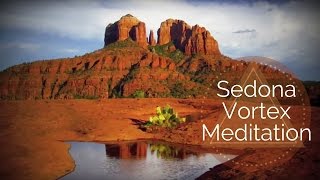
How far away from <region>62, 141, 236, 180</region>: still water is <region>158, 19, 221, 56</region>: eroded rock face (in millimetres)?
84672

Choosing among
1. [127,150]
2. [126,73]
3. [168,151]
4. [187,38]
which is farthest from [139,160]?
[187,38]

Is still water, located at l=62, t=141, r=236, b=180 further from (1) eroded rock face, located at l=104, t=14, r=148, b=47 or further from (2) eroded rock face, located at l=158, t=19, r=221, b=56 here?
(1) eroded rock face, located at l=104, t=14, r=148, b=47

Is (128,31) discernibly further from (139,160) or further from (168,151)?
(139,160)

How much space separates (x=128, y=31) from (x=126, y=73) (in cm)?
2898

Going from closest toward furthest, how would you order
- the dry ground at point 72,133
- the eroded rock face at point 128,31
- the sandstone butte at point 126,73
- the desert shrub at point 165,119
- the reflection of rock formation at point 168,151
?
the dry ground at point 72,133
the reflection of rock formation at point 168,151
the desert shrub at point 165,119
the sandstone butte at point 126,73
the eroded rock face at point 128,31

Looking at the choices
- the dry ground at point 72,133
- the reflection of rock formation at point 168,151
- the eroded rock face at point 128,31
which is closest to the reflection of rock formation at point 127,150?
the reflection of rock formation at point 168,151

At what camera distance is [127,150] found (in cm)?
2820

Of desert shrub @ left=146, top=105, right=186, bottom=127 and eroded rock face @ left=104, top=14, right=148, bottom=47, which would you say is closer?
desert shrub @ left=146, top=105, right=186, bottom=127

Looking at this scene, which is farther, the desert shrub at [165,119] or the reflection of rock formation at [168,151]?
the desert shrub at [165,119]

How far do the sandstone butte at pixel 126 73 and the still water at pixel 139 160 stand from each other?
49.3 m

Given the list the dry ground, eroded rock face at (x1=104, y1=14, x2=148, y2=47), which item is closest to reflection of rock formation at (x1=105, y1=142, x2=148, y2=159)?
the dry ground

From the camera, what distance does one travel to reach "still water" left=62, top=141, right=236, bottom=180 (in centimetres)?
2044

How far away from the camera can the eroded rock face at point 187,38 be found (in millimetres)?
114562

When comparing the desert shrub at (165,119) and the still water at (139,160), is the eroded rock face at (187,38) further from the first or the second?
the still water at (139,160)
